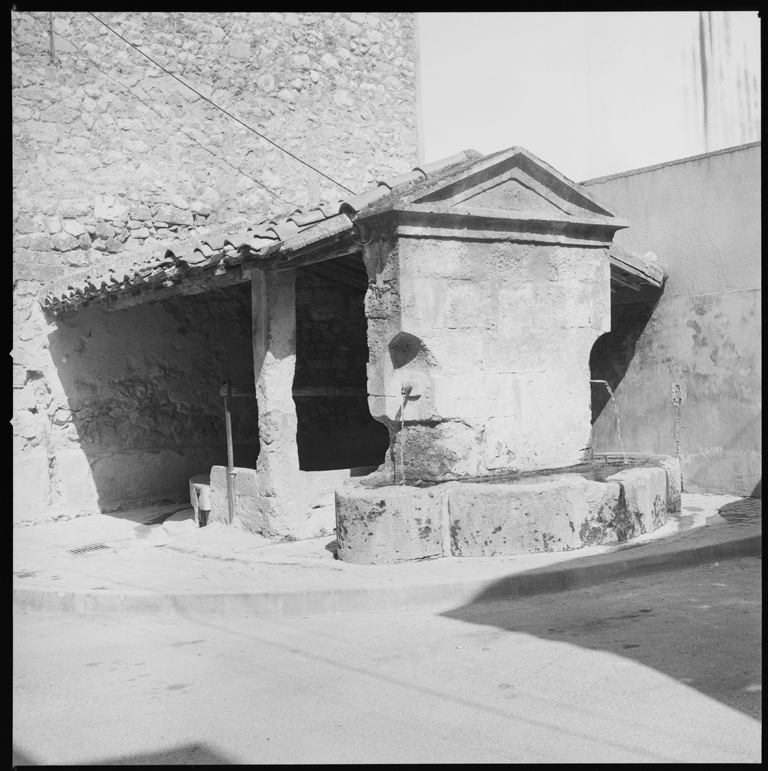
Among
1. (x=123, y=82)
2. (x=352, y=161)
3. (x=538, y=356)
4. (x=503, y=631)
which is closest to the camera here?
(x=503, y=631)

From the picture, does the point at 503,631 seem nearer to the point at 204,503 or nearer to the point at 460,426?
the point at 460,426

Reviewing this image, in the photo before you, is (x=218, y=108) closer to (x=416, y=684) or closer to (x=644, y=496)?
(x=644, y=496)

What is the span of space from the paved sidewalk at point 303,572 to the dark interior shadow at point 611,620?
3 cm

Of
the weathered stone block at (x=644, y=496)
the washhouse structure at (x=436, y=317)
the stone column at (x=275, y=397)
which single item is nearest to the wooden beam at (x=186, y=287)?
the washhouse structure at (x=436, y=317)

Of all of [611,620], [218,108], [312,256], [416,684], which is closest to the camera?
[416,684]

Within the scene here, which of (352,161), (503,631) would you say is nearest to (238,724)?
(503,631)

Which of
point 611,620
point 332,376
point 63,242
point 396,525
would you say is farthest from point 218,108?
point 611,620

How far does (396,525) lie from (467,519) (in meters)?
0.53

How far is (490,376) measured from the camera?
7.63 m

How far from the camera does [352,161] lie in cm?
1287

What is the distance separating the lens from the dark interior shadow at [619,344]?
9867 mm

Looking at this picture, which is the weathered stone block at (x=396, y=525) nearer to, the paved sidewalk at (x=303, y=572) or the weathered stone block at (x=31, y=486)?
the paved sidewalk at (x=303, y=572)
